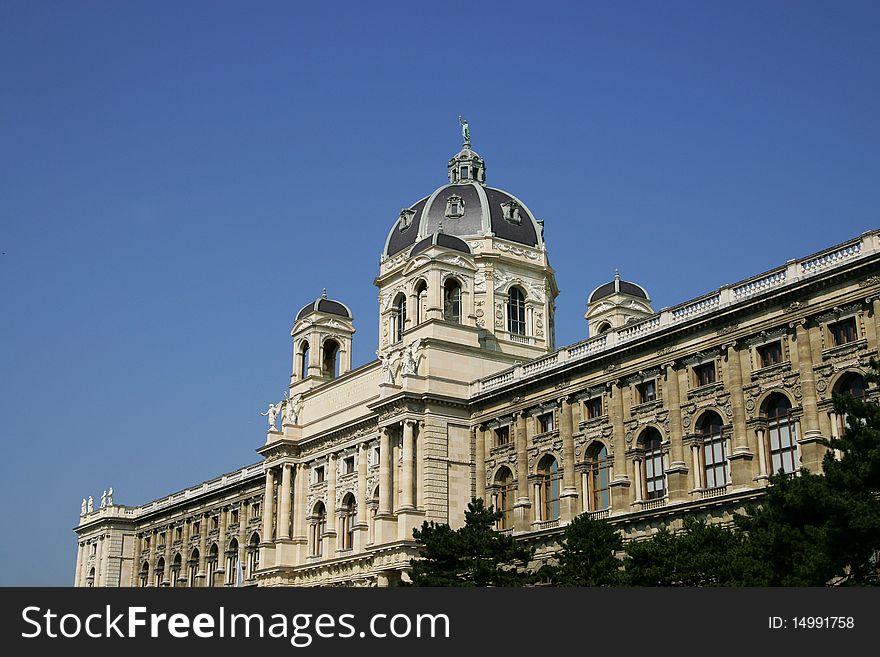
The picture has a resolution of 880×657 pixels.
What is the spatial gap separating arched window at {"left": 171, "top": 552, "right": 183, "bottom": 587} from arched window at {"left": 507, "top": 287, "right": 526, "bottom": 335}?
3948 centimetres

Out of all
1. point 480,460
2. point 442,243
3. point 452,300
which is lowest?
point 480,460

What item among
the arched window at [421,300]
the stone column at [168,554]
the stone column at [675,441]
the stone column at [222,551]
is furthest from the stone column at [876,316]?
the stone column at [168,554]

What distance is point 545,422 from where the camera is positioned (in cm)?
6122

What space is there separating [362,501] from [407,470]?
19.9 ft

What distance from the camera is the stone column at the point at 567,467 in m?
57.8

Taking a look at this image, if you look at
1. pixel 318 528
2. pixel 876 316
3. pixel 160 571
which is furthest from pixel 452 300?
pixel 160 571

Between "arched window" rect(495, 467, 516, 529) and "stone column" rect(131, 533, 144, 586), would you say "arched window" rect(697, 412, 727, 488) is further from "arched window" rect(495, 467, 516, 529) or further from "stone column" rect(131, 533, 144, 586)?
"stone column" rect(131, 533, 144, 586)

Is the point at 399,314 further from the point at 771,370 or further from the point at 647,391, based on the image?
the point at 771,370

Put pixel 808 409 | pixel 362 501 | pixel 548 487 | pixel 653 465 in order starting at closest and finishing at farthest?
pixel 808 409
pixel 653 465
pixel 548 487
pixel 362 501

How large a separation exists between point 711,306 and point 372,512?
24.5 meters

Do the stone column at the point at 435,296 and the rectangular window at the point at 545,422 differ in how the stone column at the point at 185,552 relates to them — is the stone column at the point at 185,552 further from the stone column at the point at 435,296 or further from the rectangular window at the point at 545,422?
the rectangular window at the point at 545,422

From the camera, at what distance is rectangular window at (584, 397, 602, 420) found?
190 feet

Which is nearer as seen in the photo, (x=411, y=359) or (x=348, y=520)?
(x=411, y=359)

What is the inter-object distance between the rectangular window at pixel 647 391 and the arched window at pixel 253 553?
1631 inches
